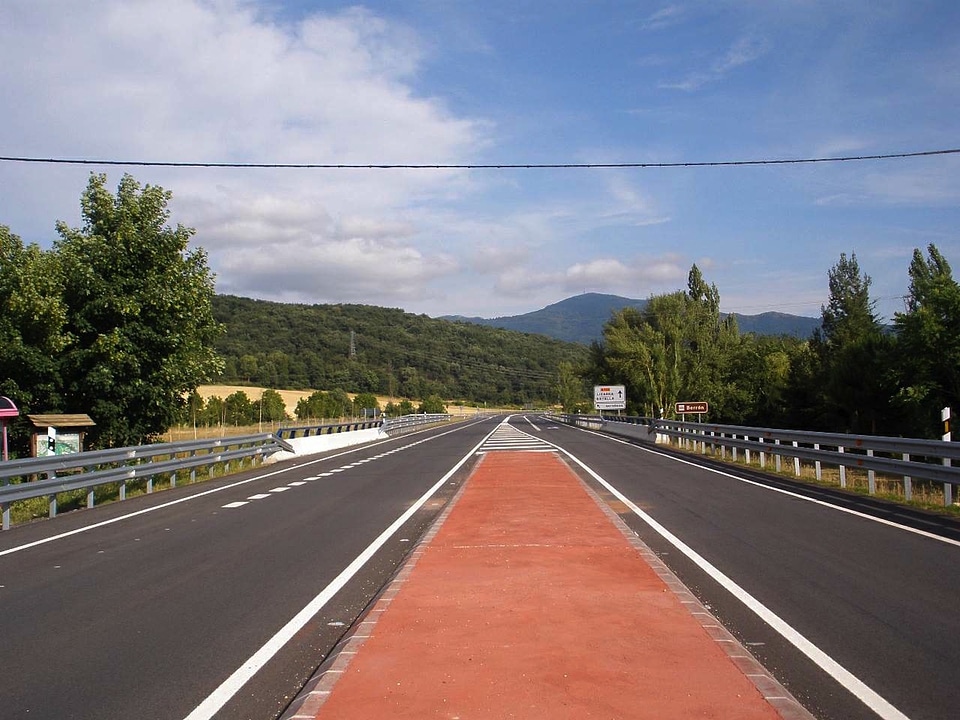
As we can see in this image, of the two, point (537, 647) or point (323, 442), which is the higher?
point (323, 442)

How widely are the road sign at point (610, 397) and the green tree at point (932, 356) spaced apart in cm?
2502

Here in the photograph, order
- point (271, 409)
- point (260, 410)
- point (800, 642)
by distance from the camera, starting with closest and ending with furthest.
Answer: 1. point (800, 642)
2. point (260, 410)
3. point (271, 409)

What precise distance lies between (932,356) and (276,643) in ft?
131

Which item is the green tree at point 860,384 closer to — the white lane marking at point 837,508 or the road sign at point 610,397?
the road sign at point 610,397

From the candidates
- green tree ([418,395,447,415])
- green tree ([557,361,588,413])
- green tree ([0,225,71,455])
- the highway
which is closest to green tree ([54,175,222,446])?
green tree ([0,225,71,455])

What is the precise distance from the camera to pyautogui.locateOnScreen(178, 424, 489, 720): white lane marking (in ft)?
16.4

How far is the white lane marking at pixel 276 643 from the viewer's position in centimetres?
500

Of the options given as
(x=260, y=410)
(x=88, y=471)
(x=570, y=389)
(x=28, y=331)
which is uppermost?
(x=28, y=331)

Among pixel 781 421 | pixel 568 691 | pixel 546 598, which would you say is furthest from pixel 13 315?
pixel 781 421

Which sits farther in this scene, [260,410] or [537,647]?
[260,410]

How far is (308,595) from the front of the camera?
7812 mm

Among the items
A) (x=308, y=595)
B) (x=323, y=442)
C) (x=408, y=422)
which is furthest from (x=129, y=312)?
(x=408, y=422)

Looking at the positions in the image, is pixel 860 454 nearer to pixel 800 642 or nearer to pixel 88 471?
pixel 800 642

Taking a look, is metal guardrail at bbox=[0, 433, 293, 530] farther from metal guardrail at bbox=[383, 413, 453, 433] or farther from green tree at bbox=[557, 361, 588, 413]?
green tree at bbox=[557, 361, 588, 413]
